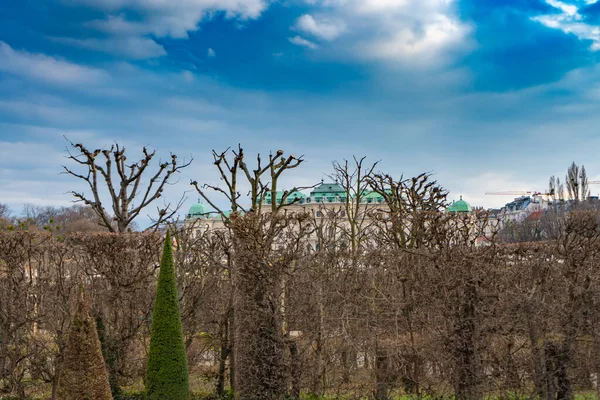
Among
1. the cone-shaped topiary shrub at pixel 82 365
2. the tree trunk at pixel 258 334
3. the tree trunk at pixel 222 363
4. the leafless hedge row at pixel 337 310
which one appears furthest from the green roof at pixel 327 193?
Result: the cone-shaped topiary shrub at pixel 82 365

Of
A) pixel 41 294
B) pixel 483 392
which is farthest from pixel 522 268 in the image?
pixel 41 294

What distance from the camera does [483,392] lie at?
10266 millimetres

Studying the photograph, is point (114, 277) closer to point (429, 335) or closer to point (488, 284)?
point (429, 335)

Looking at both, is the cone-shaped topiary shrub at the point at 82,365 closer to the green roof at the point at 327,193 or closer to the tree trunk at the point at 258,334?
the tree trunk at the point at 258,334

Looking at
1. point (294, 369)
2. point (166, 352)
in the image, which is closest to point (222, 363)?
point (166, 352)

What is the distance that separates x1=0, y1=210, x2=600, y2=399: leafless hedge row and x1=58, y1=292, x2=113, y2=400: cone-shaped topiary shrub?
2726mm

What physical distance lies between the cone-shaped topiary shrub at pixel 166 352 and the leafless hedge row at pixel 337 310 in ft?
3.90

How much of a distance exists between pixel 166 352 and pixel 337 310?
13.0 ft

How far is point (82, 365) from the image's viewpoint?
9148 mm

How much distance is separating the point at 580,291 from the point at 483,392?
3110 millimetres

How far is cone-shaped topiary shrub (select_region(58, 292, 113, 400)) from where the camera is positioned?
9.12 meters

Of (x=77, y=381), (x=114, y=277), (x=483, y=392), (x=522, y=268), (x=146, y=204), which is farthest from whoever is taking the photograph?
(x=146, y=204)

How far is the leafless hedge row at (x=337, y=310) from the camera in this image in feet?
34.0

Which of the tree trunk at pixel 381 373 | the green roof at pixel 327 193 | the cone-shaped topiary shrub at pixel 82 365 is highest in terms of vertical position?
the green roof at pixel 327 193
